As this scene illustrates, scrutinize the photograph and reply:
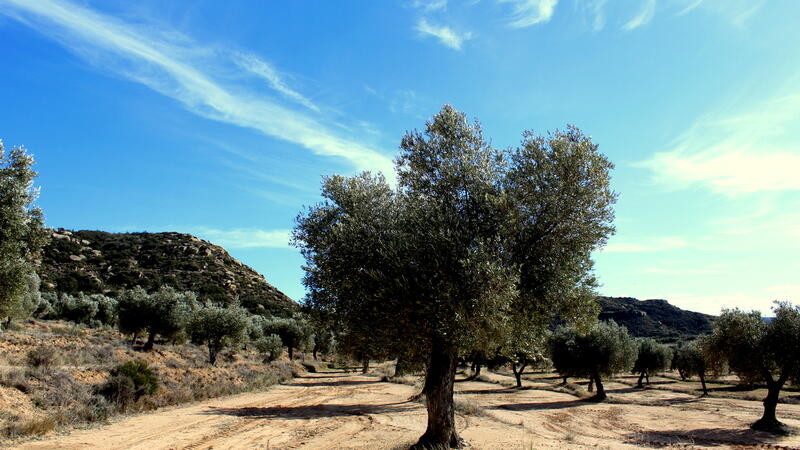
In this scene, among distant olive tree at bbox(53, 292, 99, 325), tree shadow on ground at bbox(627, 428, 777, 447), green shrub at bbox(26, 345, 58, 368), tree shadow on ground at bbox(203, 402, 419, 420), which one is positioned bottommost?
tree shadow on ground at bbox(627, 428, 777, 447)

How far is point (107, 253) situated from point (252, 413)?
100337 mm

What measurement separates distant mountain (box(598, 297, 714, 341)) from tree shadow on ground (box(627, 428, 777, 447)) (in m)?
131

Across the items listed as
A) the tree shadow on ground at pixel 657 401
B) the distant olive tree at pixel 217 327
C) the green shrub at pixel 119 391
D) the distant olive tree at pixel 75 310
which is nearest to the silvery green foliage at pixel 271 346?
the distant olive tree at pixel 217 327


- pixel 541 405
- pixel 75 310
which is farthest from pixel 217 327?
pixel 541 405

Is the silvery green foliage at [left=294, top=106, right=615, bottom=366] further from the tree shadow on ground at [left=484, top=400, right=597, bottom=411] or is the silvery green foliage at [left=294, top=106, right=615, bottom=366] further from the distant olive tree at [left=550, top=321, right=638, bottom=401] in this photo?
the distant olive tree at [left=550, top=321, right=638, bottom=401]

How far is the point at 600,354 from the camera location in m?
49.8

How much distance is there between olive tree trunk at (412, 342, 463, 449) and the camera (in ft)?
49.7

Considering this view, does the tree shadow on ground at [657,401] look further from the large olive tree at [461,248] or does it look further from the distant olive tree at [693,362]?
the large olive tree at [461,248]

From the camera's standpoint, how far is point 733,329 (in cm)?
3108

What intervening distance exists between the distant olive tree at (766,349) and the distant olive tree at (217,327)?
45.7m

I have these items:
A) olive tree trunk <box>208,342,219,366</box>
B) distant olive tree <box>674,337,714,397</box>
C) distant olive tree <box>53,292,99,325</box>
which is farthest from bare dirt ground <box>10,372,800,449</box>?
distant olive tree <box>53,292,99,325</box>

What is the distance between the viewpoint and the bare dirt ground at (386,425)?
16.9 metres

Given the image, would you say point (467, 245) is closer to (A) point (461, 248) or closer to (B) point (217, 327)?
(A) point (461, 248)

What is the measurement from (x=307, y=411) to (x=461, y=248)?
18.0 m
